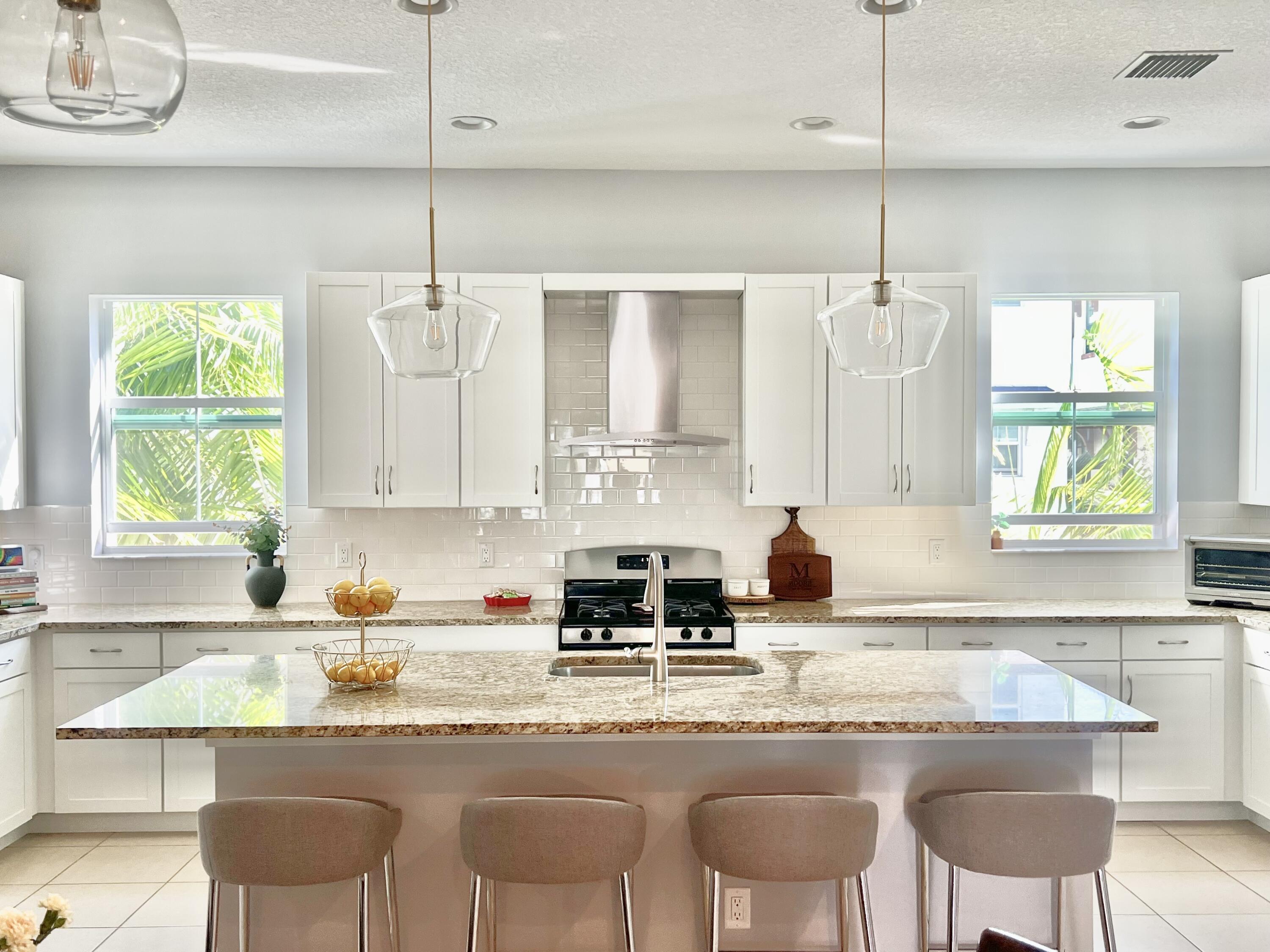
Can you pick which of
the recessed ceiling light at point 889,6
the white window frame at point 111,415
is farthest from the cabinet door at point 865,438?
the white window frame at point 111,415

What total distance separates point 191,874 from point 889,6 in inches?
160

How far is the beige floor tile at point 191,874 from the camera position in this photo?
3662 millimetres

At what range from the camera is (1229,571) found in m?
4.23

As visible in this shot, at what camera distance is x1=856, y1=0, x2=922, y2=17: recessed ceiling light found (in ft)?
9.60

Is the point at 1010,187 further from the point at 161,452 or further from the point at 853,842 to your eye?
the point at 161,452

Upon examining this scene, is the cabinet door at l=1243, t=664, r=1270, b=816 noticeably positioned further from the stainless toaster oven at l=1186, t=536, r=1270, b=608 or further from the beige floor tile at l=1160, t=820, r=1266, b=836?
the stainless toaster oven at l=1186, t=536, r=1270, b=608

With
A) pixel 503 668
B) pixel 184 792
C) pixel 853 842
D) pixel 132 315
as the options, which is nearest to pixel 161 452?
pixel 132 315

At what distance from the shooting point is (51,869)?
3762 mm

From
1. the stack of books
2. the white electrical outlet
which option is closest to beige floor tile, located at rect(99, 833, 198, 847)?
the stack of books

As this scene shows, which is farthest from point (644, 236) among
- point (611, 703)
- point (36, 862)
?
point (36, 862)

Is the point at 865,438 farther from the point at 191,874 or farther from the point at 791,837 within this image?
the point at 191,874

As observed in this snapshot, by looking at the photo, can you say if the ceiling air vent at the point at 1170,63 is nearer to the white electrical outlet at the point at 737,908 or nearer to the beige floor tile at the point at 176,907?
the white electrical outlet at the point at 737,908

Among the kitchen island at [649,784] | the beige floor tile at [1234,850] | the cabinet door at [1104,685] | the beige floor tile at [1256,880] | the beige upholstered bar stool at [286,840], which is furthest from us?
the cabinet door at [1104,685]

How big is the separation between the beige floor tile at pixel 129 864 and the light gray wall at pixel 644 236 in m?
1.68
